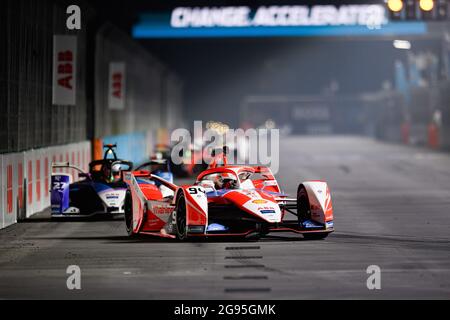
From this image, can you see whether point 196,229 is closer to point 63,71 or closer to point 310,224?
point 310,224

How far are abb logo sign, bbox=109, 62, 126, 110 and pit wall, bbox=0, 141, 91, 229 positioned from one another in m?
11.8

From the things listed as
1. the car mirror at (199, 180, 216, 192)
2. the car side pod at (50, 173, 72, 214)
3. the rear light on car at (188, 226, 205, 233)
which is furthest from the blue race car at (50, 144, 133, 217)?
the rear light on car at (188, 226, 205, 233)

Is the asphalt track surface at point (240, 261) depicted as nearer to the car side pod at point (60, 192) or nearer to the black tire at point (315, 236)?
the black tire at point (315, 236)

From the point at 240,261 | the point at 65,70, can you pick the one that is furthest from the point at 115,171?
the point at 240,261

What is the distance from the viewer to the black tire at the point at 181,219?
665 inches

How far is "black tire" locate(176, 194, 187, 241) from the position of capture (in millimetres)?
16891

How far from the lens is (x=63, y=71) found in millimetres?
26516

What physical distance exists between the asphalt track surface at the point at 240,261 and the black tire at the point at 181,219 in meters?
0.21

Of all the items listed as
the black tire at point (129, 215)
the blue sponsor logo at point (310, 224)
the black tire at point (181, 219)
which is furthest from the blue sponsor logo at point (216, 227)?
the black tire at point (129, 215)

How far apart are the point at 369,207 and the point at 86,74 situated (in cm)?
1387

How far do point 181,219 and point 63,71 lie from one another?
10292 millimetres

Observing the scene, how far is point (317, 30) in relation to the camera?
63.2 meters
